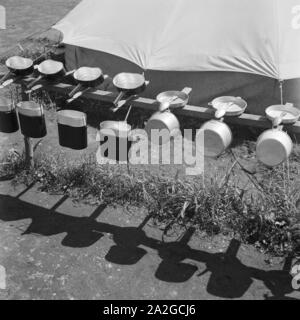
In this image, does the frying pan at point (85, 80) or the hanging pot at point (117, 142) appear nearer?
the hanging pot at point (117, 142)

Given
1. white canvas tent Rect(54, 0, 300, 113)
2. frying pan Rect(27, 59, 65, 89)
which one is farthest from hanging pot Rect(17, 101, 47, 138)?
white canvas tent Rect(54, 0, 300, 113)

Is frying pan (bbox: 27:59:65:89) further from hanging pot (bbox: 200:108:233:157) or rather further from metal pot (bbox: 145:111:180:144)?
hanging pot (bbox: 200:108:233:157)

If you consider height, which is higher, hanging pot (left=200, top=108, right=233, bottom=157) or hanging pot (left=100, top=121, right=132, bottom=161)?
hanging pot (left=200, top=108, right=233, bottom=157)

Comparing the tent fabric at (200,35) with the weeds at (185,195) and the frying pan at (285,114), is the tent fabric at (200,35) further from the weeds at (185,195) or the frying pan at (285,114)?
the frying pan at (285,114)

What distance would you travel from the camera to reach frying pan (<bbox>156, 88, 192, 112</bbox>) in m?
4.29

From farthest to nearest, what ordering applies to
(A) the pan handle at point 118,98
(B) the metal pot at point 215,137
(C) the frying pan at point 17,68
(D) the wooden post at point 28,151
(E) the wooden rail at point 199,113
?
(D) the wooden post at point 28,151
(C) the frying pan at point 17,68
(A) the pan handle at point 118,98
(E) the wooden rail at point 199,113
(B) the metal pot at point 215,137

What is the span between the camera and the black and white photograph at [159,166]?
4152 mm

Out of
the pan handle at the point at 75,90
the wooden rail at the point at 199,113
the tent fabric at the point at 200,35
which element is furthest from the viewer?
the tent fabric at the point at 200,35

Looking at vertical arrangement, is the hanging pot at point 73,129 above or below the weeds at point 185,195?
above

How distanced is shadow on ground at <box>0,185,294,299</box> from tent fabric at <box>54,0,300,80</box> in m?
2.49

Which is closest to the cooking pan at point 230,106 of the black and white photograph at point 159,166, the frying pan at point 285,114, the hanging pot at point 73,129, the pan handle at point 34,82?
the black and white photograph at point 159,166
